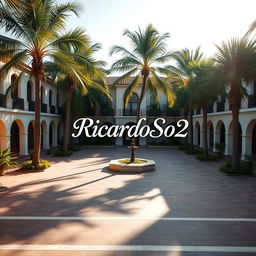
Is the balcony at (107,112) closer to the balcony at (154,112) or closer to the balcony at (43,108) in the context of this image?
the balcony at (154,112)

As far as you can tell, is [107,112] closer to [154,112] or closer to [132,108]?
[132,108]

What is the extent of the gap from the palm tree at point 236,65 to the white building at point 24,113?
11.4 meters

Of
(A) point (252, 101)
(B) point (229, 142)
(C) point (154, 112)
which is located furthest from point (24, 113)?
(B) point (229, 142)

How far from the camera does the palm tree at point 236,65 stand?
1147 cm

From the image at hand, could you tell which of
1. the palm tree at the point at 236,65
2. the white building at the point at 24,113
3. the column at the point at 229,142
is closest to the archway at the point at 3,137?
the white building at the point at 24,113

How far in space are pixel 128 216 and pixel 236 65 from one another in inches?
374

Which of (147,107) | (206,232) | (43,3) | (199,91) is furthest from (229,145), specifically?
(43,3)

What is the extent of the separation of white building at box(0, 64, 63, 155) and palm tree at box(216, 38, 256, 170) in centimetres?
1140

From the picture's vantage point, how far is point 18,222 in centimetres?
627

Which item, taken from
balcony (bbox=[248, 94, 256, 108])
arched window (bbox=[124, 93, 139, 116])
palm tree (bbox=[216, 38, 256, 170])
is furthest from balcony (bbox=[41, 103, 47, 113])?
balcony (bbox=[248, 94, 256, 108])

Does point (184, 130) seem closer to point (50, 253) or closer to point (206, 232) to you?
point (206, 232)

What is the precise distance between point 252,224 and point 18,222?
6412mm

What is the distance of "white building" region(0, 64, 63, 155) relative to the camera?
635 inches

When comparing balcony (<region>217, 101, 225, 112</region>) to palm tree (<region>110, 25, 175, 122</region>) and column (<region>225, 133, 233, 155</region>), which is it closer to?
column (<region>225, 133, 233, 155</region>)
